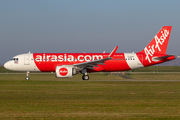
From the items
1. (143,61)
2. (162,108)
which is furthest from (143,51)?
(162,108)

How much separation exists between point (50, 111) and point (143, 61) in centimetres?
2565

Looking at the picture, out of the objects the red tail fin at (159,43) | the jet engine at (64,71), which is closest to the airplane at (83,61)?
the red tail fin at (159,43)

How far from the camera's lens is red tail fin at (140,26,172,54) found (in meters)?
36.6

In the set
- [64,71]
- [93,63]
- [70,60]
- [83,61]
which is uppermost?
[70,60]

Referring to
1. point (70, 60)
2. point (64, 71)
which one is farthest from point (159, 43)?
point (64, 71)

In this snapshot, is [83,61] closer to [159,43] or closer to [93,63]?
[93,63]

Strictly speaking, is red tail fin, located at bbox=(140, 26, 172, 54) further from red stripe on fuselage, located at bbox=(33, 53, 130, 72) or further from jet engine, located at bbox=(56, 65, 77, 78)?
jet engine, located at bbox=(56, 65, 77, 78)

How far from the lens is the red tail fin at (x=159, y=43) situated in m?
36.6

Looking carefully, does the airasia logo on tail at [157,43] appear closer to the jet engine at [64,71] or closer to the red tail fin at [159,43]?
the red tail fin at [159,43]

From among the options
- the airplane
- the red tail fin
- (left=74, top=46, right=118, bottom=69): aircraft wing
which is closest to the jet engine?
(left=74, top=46, right=118, bottom=69): aircraft wing

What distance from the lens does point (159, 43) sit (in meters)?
36.8

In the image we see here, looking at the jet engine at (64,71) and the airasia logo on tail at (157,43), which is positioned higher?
the airasia logo on tail at (157,43)

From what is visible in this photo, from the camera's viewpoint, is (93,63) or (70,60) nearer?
(93,63)

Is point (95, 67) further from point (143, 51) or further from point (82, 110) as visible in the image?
point (82, 110)
